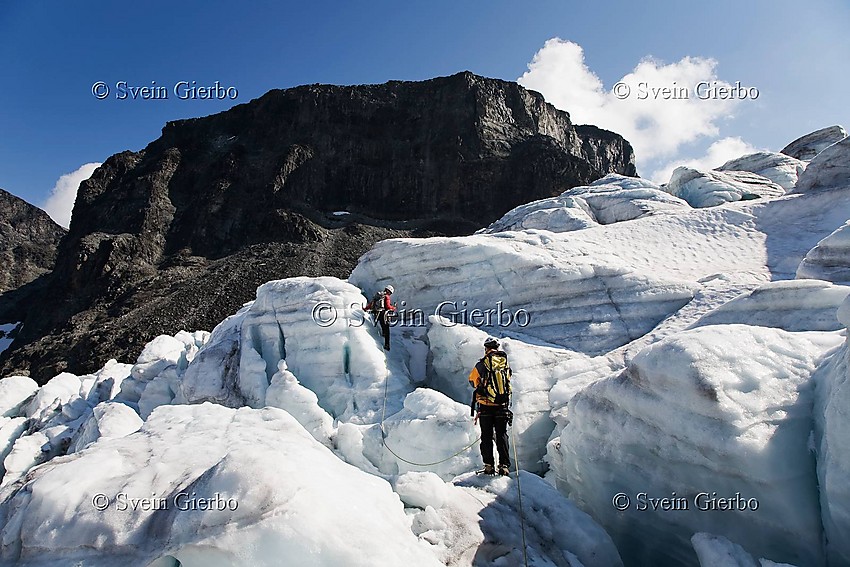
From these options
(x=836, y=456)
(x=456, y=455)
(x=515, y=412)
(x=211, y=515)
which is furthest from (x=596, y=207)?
(x=211, y=515)

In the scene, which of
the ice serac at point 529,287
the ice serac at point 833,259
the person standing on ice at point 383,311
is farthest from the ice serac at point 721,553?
the person standing on ice at point 383,311

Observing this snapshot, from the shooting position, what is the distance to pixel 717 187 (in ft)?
62.0

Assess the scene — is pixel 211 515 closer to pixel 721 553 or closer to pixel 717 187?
pixel 721 553

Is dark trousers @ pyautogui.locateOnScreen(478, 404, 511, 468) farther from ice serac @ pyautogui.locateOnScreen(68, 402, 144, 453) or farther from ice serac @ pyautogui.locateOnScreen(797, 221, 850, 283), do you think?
ice serac @ pyautogui.locateOnScreen(68, 402, 144, 453)

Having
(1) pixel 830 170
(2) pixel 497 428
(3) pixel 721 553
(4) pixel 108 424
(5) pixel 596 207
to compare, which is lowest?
(4) pixel 108 424

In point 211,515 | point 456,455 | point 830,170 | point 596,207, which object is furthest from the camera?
point 596,207

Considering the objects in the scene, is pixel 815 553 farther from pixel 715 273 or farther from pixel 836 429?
pixel 715 273

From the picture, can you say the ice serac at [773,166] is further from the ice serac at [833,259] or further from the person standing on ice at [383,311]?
the person standing on ice at [383,311]

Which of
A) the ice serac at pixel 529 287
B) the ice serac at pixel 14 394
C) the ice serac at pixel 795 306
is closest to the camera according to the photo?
the ice serac at pixel 795 306

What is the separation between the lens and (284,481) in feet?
9.77

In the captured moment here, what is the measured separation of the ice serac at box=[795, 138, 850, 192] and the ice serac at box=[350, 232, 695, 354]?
6.73 metres

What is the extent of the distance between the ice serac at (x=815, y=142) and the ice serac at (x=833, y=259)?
895 inches

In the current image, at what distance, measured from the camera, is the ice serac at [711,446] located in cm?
360

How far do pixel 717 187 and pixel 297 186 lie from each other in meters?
47.9
